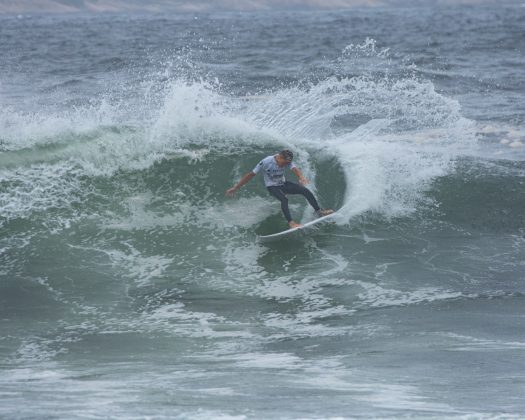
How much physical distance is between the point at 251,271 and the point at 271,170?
5.61 feet

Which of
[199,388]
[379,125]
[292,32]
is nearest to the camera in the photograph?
[199,388]

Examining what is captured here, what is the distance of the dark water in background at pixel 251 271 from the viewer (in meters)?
7.50

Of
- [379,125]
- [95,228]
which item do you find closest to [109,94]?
[379,125]

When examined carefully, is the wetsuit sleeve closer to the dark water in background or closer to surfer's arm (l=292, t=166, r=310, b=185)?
surfer's arm (l=292, t=166, r=310, b=185)

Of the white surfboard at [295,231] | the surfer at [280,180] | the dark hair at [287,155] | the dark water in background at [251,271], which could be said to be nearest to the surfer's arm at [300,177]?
the surfer at [280,180]

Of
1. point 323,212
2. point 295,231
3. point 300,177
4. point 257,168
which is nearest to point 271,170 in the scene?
point 257,168

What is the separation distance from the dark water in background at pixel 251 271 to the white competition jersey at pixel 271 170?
1002mm

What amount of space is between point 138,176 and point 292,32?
49701 millimetres

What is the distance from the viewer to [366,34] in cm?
5894

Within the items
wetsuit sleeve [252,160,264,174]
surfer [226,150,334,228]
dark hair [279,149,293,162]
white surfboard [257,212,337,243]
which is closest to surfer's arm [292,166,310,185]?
surfer [226,150,334,228]

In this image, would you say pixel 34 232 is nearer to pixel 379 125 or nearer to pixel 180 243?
pixel 180 243

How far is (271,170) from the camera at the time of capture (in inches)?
517

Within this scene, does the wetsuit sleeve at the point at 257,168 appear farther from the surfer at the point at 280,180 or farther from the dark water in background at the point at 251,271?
the dark water in background at the point at 251,271

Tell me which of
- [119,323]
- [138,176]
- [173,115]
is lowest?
[119,323]
